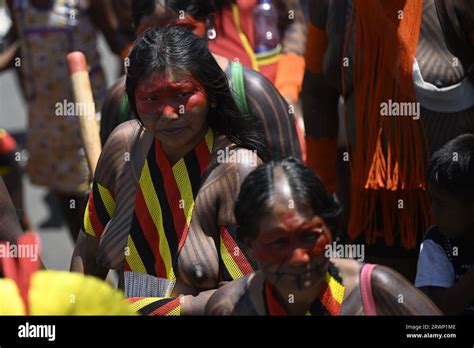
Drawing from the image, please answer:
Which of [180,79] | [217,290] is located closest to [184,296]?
[217,290]

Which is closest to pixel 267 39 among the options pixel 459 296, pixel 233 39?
pixel 233 39

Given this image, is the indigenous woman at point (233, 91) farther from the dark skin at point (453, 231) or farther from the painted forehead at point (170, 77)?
the dark skin at point (453, 231)

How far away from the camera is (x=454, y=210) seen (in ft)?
13.3

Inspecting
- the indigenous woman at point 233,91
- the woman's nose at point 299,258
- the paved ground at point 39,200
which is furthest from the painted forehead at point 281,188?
the paved ground at point 39,200

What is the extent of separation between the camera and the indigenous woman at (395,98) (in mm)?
4277

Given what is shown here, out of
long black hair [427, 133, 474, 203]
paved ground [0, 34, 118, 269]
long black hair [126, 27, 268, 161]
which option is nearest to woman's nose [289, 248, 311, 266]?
long black hair [126, 27, 268, 161]

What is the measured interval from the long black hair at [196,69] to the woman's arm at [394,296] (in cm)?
69

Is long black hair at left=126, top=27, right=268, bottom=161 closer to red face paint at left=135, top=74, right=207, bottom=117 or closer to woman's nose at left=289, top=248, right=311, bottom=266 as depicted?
red face paint at left=135, top=74, right=207, bottom=117

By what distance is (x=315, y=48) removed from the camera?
4.74m

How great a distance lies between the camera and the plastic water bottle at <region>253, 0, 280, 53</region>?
5496mm

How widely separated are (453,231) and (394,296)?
85 centimetres

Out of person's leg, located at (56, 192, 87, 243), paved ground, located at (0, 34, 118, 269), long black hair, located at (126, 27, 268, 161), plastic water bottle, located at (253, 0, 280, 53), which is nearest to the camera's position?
long black hair, located at (126, 27, 268, 161)

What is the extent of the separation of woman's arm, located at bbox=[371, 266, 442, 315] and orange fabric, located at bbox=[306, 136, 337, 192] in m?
1.47
